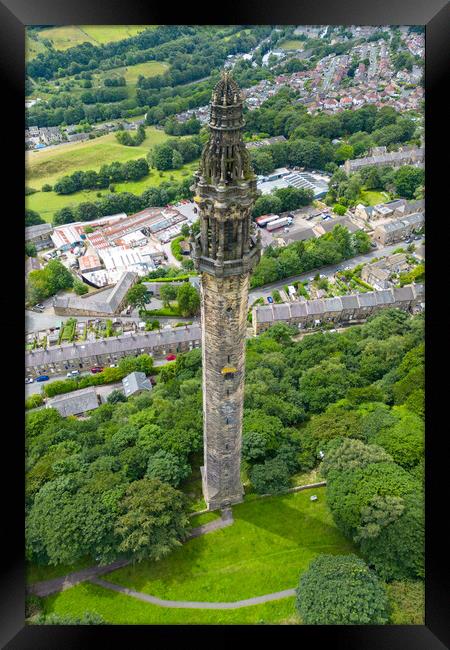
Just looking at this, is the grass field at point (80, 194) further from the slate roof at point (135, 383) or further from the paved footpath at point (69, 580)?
the paved footpath at point (69, 580)

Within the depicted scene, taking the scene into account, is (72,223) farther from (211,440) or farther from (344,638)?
(344,638)

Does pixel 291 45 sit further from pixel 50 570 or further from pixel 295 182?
pixel 50 570

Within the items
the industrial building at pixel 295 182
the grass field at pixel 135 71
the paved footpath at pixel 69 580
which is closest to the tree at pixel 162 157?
the industrial building at pixel 295 182

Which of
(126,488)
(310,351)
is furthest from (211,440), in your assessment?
(310,351)

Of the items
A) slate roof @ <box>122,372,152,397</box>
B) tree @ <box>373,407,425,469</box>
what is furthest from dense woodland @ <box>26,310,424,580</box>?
slate roof @ <box>122,372,152,397</box>

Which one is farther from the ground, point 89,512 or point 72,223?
point 72,223

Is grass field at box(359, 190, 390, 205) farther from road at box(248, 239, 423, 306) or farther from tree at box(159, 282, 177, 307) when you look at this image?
tree at box(159, 282, 177, 307)
